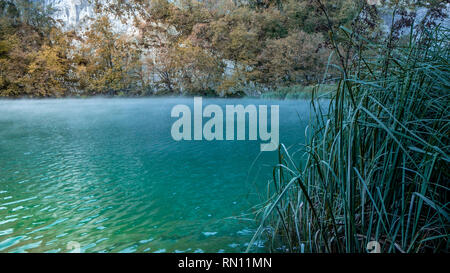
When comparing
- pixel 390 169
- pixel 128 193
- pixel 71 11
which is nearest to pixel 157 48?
pixel 71 11

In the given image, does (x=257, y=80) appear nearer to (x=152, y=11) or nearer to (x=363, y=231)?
(x=152, y=11)

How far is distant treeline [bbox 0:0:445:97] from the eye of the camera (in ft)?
49.1

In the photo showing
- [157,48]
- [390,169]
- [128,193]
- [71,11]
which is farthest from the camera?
[71,11]

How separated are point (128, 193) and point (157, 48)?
14460 mm

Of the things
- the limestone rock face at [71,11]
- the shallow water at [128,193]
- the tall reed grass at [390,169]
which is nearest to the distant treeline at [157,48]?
the limestone rock face at [71,11]

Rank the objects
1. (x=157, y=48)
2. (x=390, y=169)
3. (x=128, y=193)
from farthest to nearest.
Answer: (x=157, y=48) → (x=128, y=193) → (x=390, y=169)

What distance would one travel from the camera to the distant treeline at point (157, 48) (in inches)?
589

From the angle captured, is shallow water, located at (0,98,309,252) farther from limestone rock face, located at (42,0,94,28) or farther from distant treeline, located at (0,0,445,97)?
limestone rock face, located at (42,0,94,28)

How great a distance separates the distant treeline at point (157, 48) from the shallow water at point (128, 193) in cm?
992

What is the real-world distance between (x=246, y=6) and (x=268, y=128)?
433 inches

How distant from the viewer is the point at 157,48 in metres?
16.5

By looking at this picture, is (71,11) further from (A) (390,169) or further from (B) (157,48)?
(A) (390,169)

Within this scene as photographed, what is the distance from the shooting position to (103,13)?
16.9 m

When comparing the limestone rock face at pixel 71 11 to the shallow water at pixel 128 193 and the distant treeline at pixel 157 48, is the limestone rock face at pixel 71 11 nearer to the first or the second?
the distant treeline at pixel 157 48
